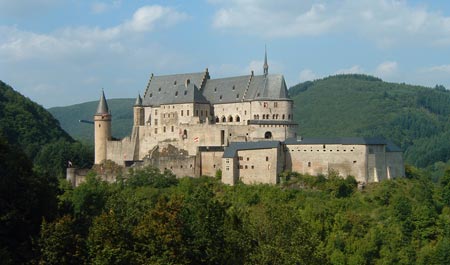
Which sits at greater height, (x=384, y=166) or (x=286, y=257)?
(x=384, y=166)

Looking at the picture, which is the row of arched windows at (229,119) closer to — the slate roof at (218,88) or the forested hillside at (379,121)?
the slate roof at (218,88)

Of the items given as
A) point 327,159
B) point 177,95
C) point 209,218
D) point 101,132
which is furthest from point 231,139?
point 209,218

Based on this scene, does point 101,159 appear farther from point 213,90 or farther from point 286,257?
point 286,257

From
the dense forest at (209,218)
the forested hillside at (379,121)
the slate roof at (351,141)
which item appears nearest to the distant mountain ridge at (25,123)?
the dense forest at (209,218)

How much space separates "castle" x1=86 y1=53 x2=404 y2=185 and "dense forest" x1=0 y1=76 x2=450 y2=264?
113 centimetres

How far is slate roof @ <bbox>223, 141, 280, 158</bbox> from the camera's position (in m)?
65.7

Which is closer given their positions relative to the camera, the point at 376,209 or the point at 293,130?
the point at 376,209

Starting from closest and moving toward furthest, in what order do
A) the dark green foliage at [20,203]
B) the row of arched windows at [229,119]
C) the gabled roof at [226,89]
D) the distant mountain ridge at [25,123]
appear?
the dark green foliage at [20,203] → the row of arched windows at [229,119] → the gabled roof at [226,89] → the distant mountain ridge at [25,123]

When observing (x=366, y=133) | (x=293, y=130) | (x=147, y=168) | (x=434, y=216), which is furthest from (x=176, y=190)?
(x=366, y=133)

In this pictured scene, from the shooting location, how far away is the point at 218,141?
233 feet

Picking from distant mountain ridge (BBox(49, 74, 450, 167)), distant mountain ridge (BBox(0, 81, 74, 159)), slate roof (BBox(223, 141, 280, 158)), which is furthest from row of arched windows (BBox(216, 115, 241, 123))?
distant mountain ridge (BBox(49, 74, 450, 167))

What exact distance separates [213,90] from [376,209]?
20.2 metres

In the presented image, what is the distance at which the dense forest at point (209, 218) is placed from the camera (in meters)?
36.2

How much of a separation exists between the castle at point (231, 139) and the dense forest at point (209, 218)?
3.71 feet
